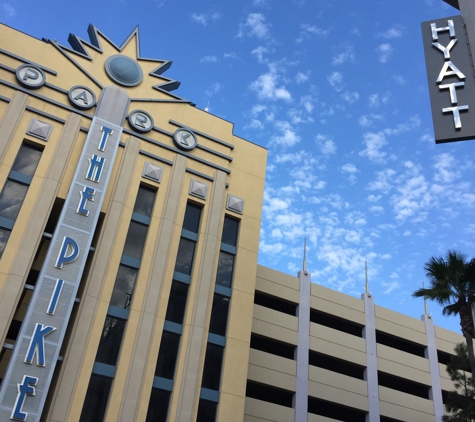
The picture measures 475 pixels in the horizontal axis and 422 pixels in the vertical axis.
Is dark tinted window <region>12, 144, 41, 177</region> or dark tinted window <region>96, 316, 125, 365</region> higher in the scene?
dark tinted window <region>12, 144, 41, 177</region>

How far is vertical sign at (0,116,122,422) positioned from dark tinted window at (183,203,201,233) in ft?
17.4

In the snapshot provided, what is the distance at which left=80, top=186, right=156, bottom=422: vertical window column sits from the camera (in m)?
25.0

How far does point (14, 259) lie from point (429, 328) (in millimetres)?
34305

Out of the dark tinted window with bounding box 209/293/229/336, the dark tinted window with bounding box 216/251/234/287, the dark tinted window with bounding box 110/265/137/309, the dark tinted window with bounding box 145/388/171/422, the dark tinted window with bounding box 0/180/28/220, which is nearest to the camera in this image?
the dark tinted window with bounding box 145/388/171/422

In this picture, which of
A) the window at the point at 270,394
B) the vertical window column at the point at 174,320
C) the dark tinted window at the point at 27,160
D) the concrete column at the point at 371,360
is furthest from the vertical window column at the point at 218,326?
the concrete column at the point at 371,360

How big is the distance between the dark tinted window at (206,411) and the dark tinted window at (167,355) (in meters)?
2.24

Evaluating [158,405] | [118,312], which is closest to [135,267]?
[118,312]

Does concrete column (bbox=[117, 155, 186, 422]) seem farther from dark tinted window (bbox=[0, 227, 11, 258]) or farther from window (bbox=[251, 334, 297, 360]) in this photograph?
window (bbox=[251, 334, 297, 360])

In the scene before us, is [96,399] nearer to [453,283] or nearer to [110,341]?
[110,341]

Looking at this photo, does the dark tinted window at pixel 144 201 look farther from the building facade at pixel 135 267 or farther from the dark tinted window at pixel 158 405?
the dark tinted window at pixel 158 405

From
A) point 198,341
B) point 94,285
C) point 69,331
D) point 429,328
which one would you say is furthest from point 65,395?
point 429,328

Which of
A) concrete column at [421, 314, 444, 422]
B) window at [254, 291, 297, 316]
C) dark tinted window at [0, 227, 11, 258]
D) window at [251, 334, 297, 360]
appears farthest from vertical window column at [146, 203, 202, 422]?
concrete column at [421, 314, 444, 422]

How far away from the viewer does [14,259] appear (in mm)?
25828

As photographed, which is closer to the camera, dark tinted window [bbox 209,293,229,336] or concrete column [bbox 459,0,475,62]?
concrete column [bbox 459,0,475,62]
